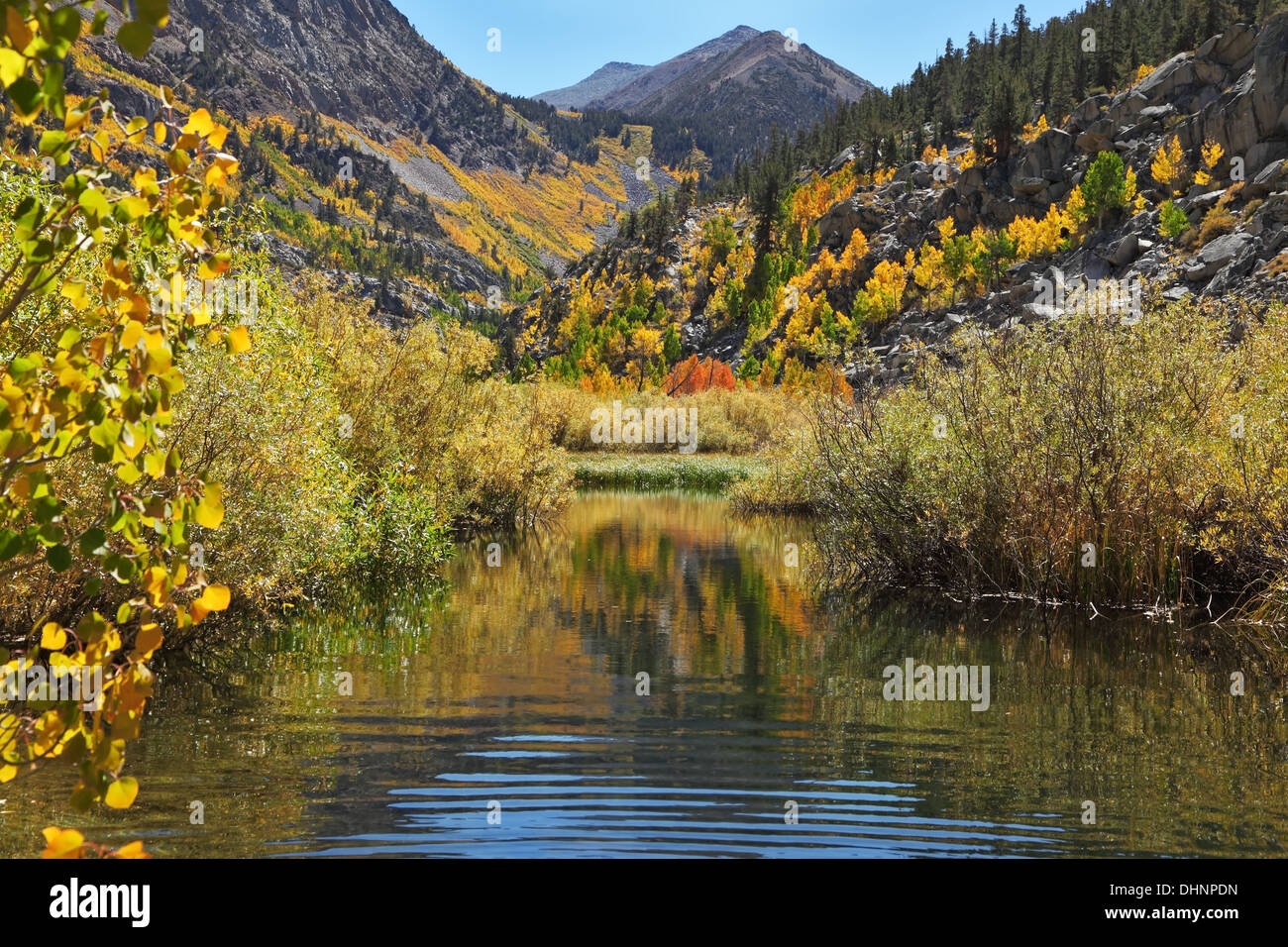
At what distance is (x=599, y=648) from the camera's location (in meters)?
17.1

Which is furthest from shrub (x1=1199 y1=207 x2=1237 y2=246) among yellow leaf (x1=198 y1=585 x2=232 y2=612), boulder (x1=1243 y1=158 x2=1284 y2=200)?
yellow leaf (x1=198 y1=585 x2=232 y2=612)

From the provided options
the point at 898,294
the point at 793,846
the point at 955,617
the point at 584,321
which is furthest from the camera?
the point at 584,321

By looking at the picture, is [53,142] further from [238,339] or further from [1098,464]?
[1098,464]

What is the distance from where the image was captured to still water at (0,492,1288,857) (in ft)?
27.3

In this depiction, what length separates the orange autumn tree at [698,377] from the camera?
124438 millimetres

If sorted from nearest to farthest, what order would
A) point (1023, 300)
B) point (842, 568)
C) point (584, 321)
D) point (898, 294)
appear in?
point (842, 568)
point (1023, 300)
point (898, 294)
point (584, 321)

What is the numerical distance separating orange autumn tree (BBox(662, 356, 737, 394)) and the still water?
105 m

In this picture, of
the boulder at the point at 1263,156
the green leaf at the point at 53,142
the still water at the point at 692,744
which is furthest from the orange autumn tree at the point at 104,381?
the boulder at the point at 1263,156

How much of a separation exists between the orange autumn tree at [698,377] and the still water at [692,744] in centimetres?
10492

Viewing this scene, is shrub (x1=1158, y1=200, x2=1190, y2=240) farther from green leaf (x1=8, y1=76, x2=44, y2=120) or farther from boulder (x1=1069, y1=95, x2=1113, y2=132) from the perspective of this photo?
green leaf (x1=8, y1=76, x2=44, y2=120)

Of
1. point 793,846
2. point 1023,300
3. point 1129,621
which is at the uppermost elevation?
point 1023,300

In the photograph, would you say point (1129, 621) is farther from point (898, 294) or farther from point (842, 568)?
point (898, 294)

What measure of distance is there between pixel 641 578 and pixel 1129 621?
37.9 ft

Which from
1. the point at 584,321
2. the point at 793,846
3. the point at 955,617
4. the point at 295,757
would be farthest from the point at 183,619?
the point at 584,321
